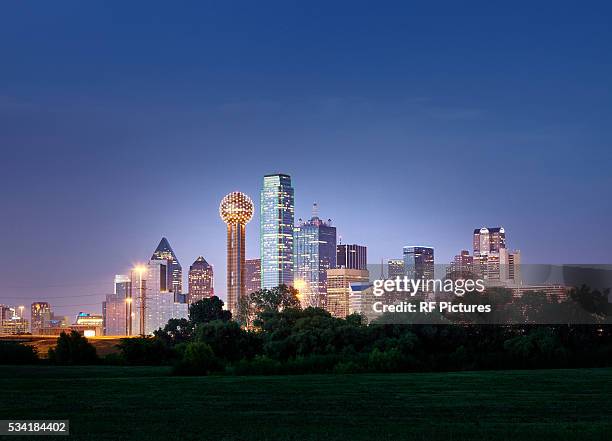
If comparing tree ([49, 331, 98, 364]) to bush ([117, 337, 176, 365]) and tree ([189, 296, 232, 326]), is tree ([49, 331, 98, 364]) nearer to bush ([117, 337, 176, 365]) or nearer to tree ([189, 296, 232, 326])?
bush ([117, 337, 176, 365])

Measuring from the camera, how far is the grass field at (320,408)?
19.5 metres

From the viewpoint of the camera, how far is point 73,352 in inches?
2324

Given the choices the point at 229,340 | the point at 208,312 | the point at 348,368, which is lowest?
the point at 348,368

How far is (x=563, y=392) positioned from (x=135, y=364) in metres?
34.2

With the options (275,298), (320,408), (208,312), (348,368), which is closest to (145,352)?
(348,368)

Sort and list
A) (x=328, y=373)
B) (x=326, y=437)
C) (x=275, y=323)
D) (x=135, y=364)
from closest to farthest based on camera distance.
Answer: (x=326, y=437)
(x=328, y=373)
(x=135, y=364)
(x=275, y=323)

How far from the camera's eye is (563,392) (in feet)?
98.8

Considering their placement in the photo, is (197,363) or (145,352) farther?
(145,352)

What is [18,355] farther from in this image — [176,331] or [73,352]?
[176,331]

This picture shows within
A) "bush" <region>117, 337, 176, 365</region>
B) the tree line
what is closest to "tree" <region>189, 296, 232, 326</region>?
the tree line

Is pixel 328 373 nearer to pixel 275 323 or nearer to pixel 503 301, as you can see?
pixel 275 323

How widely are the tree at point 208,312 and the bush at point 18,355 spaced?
158 feet

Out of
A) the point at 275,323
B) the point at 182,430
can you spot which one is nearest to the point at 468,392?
the point at 182,430

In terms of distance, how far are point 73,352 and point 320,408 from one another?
124ft
